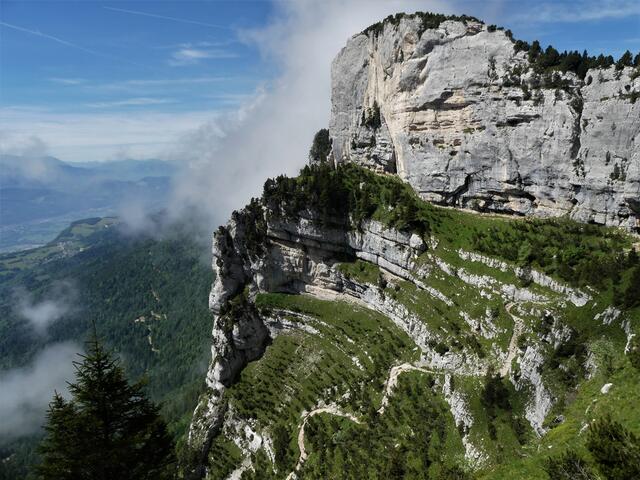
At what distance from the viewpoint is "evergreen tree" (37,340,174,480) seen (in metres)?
22.0

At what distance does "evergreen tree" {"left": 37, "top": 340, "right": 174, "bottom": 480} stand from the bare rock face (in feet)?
245

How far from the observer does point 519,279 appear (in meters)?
62.4

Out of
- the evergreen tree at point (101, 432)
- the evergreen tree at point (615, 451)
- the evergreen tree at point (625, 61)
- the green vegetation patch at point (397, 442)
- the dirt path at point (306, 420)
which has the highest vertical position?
the evergreen tree at point (625, 61)

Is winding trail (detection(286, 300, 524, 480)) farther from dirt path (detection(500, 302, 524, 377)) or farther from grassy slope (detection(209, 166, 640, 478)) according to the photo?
grassy slope (detection(209, 166, 640, 478))

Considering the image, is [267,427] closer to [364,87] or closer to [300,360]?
[300,360]

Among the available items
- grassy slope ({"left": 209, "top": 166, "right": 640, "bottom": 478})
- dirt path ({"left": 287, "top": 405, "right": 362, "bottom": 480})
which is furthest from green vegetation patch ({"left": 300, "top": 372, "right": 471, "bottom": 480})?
dirt path ({"left": 287, "top": 405, "right": 362, "bottom": 480})

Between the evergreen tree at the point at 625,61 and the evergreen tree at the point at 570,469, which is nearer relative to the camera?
the evergreen tree at the point at 570,469

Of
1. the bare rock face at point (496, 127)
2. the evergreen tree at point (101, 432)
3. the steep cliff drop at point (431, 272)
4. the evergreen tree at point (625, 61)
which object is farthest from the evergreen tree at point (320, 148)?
the evergreen tree at point (101, 432)

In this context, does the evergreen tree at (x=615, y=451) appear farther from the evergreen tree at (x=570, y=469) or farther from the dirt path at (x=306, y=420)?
the dirt path at (x=306, y=420)

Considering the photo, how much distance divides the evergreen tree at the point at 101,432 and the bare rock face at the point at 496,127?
245 ft

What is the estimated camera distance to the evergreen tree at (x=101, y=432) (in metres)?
22.0

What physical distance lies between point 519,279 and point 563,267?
629 centimetres

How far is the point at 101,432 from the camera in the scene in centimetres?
2297

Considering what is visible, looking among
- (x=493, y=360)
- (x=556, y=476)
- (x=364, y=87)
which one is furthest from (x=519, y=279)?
(x=364, y=87)
